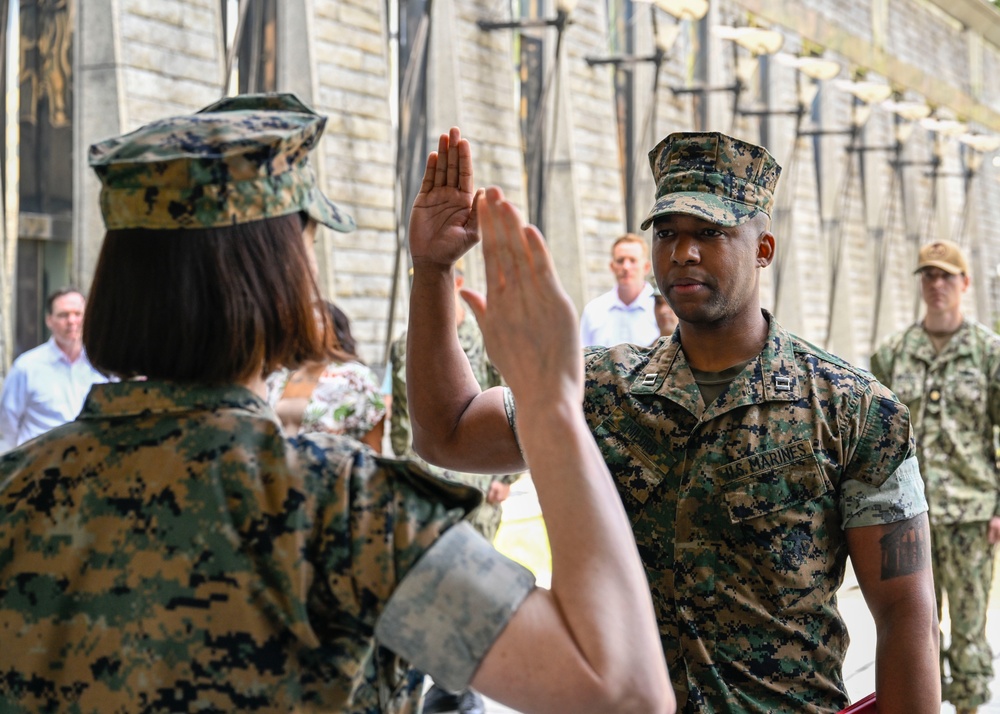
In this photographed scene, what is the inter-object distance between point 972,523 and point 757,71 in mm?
17530

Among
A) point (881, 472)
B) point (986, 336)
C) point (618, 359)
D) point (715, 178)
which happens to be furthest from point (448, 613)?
point (986, 336)

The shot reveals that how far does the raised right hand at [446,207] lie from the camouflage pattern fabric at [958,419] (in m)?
3.95

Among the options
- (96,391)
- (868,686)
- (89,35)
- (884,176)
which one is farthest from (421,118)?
(884,176)

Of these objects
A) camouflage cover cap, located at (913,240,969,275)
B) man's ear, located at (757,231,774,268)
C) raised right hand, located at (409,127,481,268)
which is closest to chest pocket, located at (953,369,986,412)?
camouflage cover cap, located at (913,240,969,275)

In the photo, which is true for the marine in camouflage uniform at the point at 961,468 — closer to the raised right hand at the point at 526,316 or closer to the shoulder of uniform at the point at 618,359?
the shoulder of uniform at the point at 618,359

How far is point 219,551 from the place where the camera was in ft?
4.45

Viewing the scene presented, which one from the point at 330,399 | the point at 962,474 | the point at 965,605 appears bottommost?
the point at 965,605

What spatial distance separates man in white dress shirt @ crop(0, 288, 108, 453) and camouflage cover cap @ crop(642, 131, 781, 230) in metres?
4.46

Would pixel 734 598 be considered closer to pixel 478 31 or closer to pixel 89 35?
pixel 89 35

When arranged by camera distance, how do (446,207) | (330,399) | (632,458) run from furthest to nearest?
1. (330,399)
2. (632,458)
3. (446,207)

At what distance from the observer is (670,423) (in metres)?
2.53

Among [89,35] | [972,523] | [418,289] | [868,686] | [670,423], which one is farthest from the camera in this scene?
[89,35]

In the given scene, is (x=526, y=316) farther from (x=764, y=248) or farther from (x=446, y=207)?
(x=764, y=248)

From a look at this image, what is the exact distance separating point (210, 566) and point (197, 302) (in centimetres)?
28
